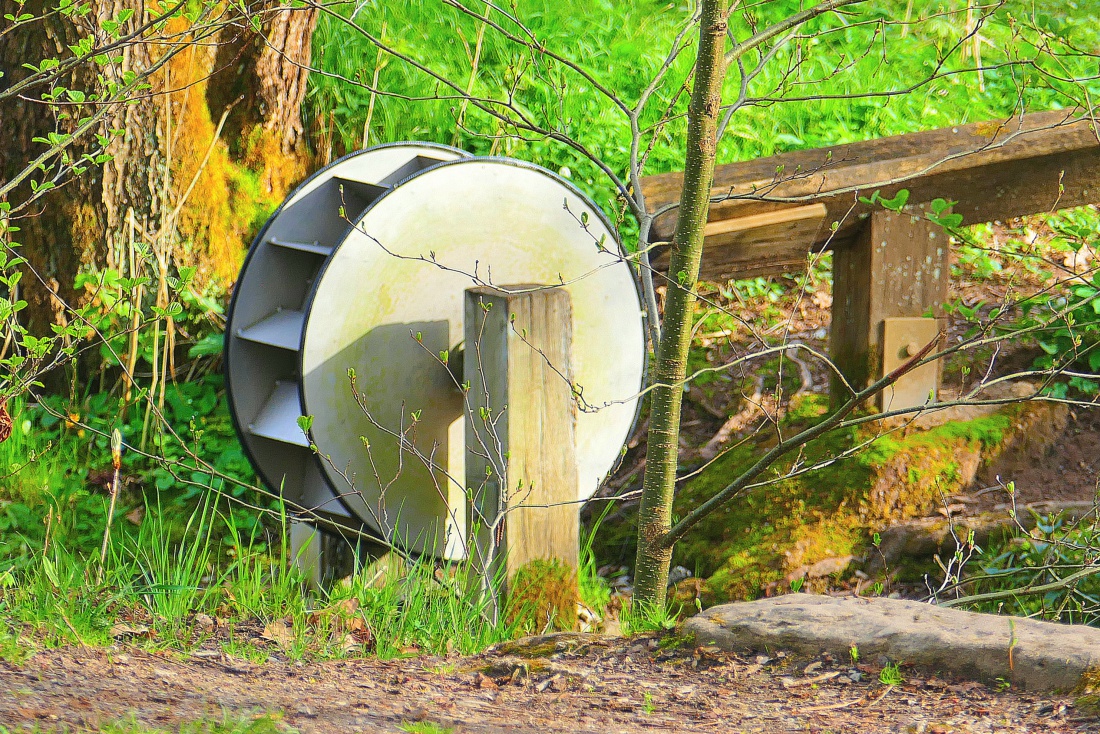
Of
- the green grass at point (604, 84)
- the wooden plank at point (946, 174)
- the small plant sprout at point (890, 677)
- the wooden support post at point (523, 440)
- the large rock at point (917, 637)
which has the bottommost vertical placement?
the small plant sprout at point (890, 677)

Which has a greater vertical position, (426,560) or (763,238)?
(763,238)

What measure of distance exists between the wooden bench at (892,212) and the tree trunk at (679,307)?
2.81 feet

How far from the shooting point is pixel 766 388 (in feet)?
17.9

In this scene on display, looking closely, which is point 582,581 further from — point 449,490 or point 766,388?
point 766,388

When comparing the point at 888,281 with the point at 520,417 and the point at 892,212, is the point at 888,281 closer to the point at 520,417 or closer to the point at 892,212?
the point at 892,212

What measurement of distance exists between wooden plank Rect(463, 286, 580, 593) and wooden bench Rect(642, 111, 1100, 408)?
810 mm

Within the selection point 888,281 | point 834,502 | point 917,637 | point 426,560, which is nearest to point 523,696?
point 917,637

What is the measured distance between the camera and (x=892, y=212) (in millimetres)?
4137

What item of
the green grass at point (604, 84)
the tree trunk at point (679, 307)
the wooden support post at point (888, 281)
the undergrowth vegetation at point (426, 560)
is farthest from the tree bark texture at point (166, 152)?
the wooden support post at point (888, 281)

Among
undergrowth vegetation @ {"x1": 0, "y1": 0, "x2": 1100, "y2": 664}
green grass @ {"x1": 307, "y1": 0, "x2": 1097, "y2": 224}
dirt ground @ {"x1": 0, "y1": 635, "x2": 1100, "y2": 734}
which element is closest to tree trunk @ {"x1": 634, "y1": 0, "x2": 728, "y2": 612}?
undergrowth vegetation @ {"x1": 0, "y1": 0, "x2": 1100, "y2": 664}

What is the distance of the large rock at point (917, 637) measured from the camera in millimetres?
2375

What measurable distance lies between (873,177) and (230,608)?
9.64ft

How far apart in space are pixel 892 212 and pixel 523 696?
8.74 ft

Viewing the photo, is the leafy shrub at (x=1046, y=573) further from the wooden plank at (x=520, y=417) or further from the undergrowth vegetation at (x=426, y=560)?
the wooden plank at (x=520, y=417)
